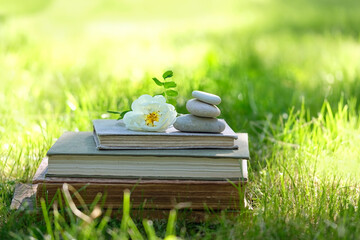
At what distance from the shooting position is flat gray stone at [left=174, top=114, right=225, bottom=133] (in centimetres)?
203

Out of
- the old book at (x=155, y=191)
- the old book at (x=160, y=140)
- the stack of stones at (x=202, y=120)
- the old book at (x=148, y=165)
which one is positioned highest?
the stack of stones at (x=202, y=120)

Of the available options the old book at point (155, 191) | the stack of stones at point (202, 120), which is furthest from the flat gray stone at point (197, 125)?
the old book at point (155, 191)

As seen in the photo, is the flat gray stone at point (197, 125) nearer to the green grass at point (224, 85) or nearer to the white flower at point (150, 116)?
the white flower at point (150, 116)

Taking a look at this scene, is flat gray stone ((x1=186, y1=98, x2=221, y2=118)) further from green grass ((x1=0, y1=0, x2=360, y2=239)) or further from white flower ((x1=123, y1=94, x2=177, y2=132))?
green grass ((x1=0, y1=0, x2=360, y2=239))

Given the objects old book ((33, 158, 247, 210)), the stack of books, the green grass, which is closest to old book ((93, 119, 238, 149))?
the stack of books

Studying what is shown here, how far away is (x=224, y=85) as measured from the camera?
4.00 meters

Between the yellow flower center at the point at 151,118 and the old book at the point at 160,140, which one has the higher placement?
the yellow flower center at the point at 151,118

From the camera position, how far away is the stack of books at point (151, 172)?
6.42 feet

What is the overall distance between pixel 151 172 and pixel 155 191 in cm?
7

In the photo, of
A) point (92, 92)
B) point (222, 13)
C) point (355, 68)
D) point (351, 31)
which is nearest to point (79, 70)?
point (92, 92)

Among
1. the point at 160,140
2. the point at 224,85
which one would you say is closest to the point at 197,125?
the point at 160,140

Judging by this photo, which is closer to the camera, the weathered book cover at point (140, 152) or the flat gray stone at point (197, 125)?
the weathered book cover at point (140, 152)

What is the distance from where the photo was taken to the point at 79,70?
464 centimetres

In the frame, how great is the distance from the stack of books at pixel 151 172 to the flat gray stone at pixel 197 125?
0.13ft
